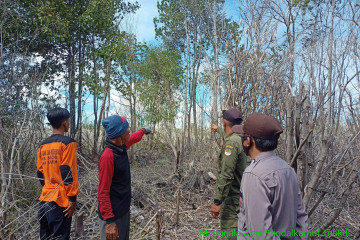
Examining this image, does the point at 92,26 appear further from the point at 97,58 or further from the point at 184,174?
the point at 184,174

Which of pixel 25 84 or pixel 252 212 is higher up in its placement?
pixel 25 84

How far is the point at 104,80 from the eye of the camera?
8.64 meters

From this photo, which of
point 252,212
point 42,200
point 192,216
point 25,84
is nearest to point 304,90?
point 252,212

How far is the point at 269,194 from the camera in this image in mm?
1435

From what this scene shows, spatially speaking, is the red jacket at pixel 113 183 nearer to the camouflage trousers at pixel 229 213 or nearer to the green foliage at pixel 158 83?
the camouflage trousers at pixel 229 213

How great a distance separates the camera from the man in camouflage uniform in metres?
2.64

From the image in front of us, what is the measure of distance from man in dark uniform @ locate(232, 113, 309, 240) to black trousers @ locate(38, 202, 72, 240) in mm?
1806

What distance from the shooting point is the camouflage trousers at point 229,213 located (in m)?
2.68

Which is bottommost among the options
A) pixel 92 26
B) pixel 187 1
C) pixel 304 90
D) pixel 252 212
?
pixel 252 212

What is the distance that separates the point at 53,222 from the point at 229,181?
1731 millimetres

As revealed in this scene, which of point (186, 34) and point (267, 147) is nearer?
point (267, 147)

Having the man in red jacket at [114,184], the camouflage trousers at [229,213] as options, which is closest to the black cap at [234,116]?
the camouflage trousers at [229,213]

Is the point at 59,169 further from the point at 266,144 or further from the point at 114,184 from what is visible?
the point at 266,144

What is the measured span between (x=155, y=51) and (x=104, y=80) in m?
2.21
